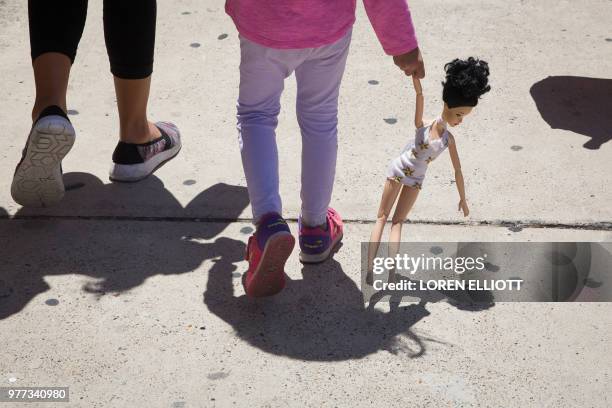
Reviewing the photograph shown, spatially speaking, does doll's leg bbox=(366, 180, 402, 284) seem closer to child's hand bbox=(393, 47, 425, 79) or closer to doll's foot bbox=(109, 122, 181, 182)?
child's hand bbox=(393, 47, 425, 79)

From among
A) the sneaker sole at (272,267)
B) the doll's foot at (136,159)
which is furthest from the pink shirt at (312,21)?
the doll's foot at (136,159)

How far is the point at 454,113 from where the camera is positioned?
3139mm

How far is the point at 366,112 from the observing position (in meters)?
4.55

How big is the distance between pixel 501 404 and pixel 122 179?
1.92 m

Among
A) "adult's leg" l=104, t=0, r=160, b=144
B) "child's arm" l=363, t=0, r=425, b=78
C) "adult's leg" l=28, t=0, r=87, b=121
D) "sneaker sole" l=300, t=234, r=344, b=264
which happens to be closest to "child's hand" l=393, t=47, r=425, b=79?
"child's arm" l=363, t=0, r=425, b=78

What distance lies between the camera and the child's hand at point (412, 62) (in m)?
3.11

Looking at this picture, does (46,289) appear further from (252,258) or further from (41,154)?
(252,258)

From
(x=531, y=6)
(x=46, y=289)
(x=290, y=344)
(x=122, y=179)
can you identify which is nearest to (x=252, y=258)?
(x=290, y=344)

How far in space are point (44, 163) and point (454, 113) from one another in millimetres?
1455

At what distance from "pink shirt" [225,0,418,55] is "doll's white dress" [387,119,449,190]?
314 millimetres

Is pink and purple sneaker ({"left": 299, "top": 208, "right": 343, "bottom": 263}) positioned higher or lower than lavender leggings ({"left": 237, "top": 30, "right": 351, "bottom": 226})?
lower

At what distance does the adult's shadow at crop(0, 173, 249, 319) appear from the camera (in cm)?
339

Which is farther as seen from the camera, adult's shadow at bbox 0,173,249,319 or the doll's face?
adult's shadow at bbox 0,173,249,319

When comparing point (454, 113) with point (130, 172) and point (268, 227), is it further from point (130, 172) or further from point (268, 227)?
point (130, 172)
